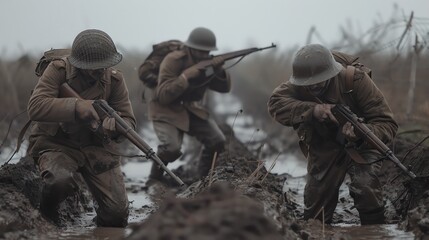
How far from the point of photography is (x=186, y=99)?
943 centimetres

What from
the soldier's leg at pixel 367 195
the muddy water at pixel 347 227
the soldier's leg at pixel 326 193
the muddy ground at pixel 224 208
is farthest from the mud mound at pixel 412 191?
the soldier's leg at pixel 326 193

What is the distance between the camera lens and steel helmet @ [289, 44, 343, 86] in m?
6.03

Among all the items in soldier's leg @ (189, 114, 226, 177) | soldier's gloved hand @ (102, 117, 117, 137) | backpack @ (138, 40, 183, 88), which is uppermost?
soldier's gloved hand @ (102, 117, 117, 137)

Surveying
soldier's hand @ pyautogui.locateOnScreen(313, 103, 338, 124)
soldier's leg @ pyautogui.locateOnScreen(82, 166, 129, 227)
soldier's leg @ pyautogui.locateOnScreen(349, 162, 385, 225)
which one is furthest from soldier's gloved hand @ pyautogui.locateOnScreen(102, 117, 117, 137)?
soldier's leg @ pyautogui.locateOnScreen(349, 162, 385, 225)

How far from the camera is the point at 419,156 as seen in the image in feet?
23.0

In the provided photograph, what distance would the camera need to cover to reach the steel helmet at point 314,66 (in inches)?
237

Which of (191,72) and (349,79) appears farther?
(191,72)

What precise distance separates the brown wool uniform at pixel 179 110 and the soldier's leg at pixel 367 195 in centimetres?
337

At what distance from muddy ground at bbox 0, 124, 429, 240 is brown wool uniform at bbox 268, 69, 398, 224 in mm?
288

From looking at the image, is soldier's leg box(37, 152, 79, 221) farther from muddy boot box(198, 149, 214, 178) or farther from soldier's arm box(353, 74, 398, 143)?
muddy boot box(198, 149, 214, 178)

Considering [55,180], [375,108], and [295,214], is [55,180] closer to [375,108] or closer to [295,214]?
[295,214]

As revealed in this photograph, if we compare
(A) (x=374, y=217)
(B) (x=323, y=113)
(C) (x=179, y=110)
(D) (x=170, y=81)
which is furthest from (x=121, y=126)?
(C) (x=179, y=110)

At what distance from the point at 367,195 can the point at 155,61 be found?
14.1 feet

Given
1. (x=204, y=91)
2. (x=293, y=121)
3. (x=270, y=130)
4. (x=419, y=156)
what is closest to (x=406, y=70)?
(x=270, y=130)
